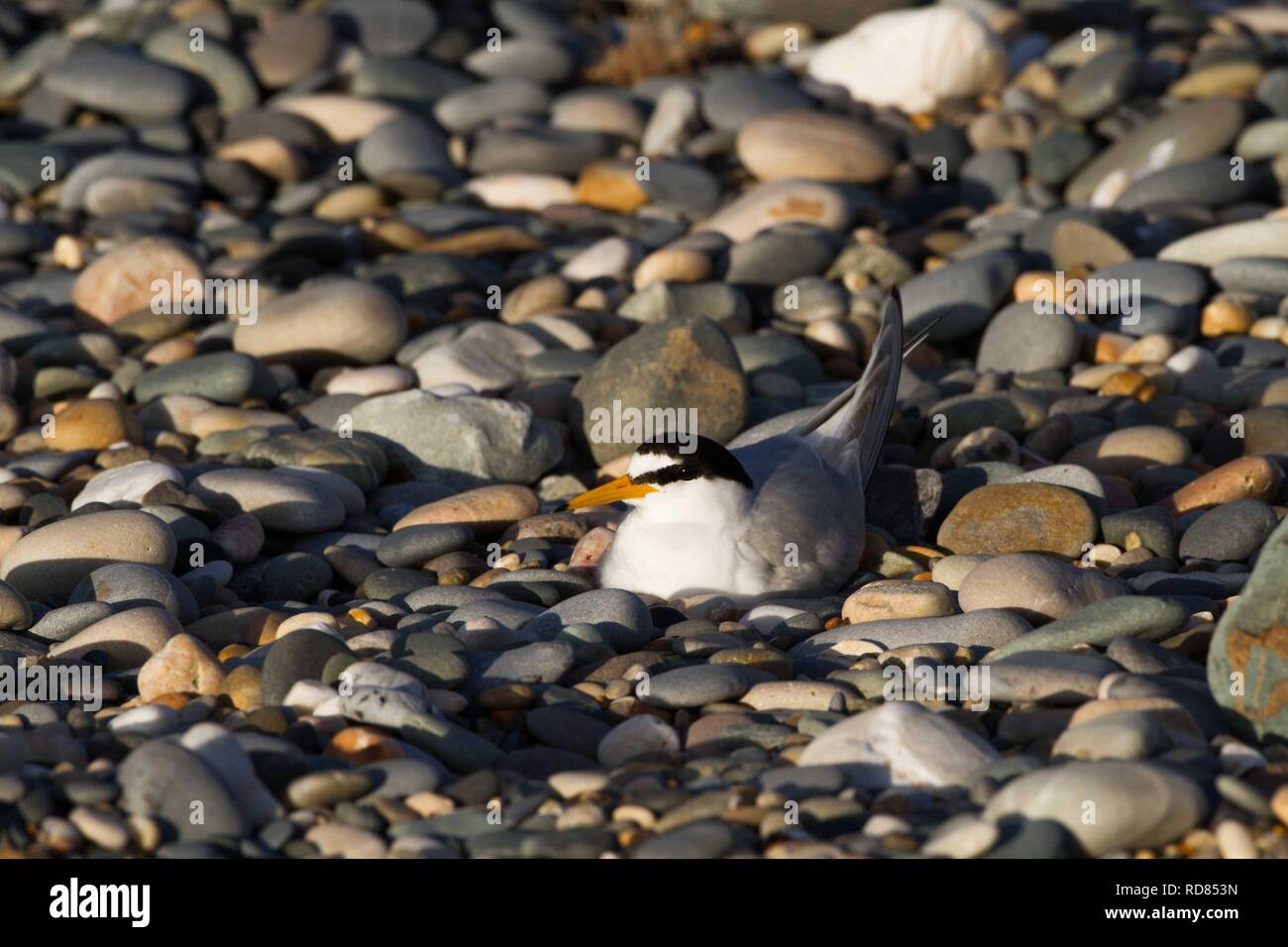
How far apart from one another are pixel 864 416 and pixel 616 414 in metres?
1.23

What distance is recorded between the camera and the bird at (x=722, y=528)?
5.54 m

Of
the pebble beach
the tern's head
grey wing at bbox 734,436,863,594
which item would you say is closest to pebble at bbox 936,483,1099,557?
the pebble beach

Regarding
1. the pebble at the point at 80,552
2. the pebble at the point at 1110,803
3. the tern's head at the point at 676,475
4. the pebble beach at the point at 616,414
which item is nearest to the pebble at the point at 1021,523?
the pebble beach at the point at 616,414

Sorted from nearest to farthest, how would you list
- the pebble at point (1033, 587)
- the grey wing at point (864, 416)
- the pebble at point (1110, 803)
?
the pebble at point (1110, 803)
the pebble at point (1033, 587)
the grey wing at point (864, 416)

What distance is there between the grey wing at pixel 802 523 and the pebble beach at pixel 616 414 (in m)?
0.13

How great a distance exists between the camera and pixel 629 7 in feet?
42.9

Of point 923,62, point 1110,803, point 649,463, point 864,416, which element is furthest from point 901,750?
point 923,62

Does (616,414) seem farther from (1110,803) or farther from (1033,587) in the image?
(1110,803)

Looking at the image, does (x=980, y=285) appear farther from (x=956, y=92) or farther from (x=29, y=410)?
(x=29, y=410)

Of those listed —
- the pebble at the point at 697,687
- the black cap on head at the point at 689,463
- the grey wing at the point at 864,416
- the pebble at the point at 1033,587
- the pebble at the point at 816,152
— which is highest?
the pebble at the point at 816,152

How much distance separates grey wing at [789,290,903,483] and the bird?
0.95ft

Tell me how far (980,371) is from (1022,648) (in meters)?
3.32

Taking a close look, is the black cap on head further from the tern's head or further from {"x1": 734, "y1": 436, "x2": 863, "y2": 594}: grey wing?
{"x1": 734, "y1": 436, "x2": 863, "y2": 594}: grey wing

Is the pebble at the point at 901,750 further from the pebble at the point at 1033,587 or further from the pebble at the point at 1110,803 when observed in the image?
the pebble at the point at 1033,587
